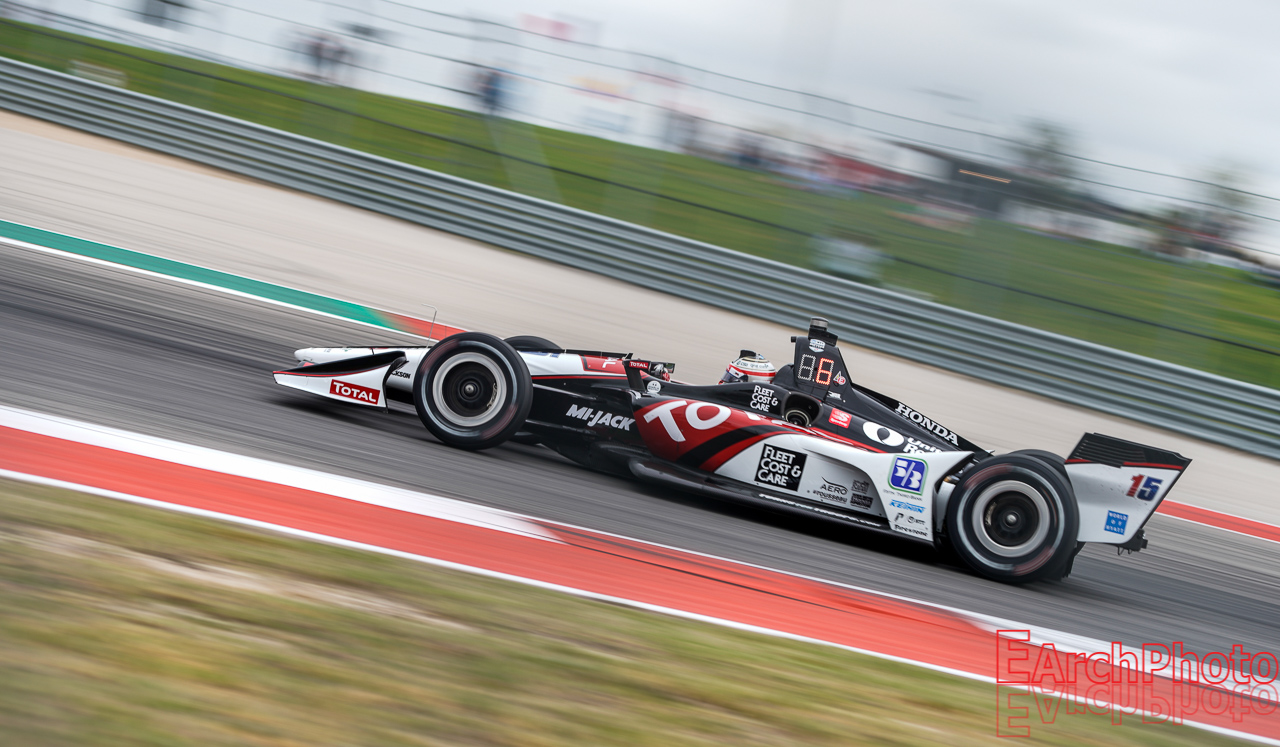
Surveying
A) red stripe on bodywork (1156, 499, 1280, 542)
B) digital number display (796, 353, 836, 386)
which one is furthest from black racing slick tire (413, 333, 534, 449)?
red stripe on bodywork (1156, 499, 1280, 542)

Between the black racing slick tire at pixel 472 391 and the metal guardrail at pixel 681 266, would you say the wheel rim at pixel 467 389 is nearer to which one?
the black racing slick tire at pixel 472 391

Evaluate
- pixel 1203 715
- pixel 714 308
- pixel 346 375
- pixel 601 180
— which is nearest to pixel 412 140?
pixel 601 180

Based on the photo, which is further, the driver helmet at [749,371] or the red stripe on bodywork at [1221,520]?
the red stripe on bodywork at [1221,520]

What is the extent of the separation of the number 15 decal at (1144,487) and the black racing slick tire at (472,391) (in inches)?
123

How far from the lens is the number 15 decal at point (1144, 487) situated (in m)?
4.89

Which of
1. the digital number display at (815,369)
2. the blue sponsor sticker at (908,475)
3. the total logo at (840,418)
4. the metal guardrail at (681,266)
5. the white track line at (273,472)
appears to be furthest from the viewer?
the metal guardrail at (681,266)

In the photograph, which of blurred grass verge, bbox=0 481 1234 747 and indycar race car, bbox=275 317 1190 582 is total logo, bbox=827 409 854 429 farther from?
blurred grass verge, bbox=0 481 1234 747

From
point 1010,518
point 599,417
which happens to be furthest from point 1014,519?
point 599,417

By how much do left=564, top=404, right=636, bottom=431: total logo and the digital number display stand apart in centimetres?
101

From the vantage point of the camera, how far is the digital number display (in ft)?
18.5

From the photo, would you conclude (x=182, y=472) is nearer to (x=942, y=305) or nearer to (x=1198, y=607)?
(x=1198, y=607)

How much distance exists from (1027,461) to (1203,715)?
1.43m

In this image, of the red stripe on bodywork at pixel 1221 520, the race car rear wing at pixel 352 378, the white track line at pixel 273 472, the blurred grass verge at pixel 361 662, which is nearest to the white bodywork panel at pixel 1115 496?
the blurred grass verge at pixel 361 662

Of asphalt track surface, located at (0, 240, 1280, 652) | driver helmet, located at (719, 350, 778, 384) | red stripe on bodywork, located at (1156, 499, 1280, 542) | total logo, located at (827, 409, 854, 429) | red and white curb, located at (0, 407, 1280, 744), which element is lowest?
red and white curb, located at (0, 407, 1280, 744)
